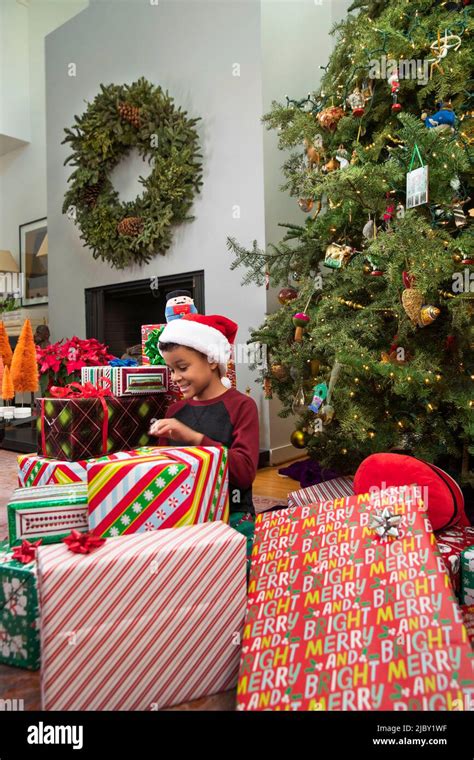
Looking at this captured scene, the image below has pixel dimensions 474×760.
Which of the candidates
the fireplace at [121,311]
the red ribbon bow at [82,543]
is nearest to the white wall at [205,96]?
the fireplace at [121,311]

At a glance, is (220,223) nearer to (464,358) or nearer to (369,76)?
(369,76)

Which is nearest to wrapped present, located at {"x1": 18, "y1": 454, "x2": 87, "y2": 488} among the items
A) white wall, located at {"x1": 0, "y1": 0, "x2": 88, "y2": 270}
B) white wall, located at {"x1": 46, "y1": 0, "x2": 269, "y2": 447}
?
white wall, located at {"x1": 46, "y1": 0, "x2": 269, "y2": 447}

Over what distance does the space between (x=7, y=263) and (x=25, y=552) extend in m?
5.53

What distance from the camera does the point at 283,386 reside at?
262cm

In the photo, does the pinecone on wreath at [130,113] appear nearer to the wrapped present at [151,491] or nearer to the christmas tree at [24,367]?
the christmas tree at [24,367]

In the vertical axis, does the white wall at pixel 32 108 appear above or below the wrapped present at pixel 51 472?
above

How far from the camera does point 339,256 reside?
2.20 m

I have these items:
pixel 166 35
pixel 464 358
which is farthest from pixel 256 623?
pixel 166 35

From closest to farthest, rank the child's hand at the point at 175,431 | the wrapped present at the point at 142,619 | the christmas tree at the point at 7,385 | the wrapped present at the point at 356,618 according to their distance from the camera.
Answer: the wrapped present at the point at 356,618, the wrapped present at the point at 142,619, the child's hand at the point at 175,431, the christmas tree at the point at 7,385

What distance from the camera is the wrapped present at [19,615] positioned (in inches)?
44.4

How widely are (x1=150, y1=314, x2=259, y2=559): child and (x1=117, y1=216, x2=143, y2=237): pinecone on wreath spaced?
245 centimetres

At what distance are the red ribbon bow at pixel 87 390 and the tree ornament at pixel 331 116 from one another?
60.3 inches

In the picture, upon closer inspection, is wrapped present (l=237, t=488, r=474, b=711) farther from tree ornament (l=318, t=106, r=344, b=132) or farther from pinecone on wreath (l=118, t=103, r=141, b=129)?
pinecone on wreath (l=118, t=103, r=141, b=129)
